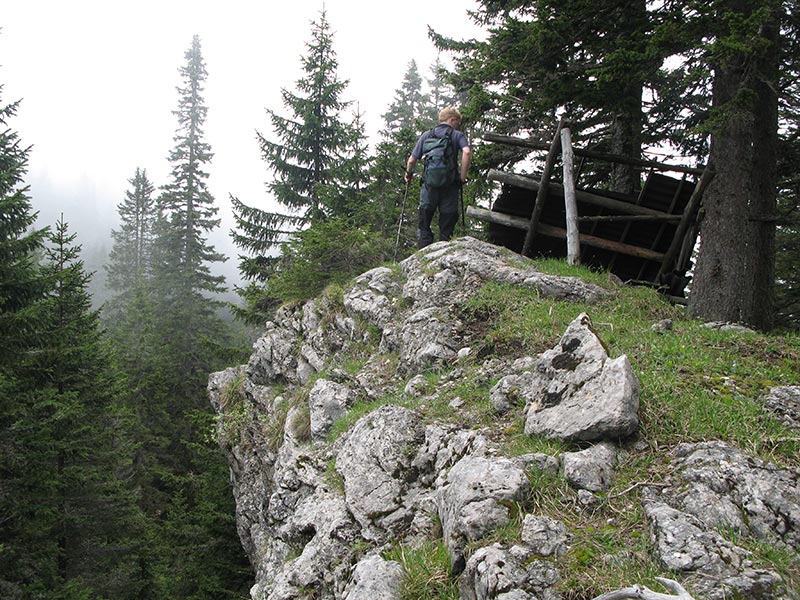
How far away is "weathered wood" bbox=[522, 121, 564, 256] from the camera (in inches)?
343

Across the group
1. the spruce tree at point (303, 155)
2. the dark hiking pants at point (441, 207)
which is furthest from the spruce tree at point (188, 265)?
the dark hiking pants at point (441, 207)

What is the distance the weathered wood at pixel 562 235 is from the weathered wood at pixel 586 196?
67 centimetres

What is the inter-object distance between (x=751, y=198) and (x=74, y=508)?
18347 mm

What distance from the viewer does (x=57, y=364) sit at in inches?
527

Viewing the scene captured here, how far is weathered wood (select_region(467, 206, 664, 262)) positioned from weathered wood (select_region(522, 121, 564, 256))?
0.25m

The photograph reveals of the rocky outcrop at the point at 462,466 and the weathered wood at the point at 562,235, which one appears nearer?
the rocky outcrop at the point at 462,466

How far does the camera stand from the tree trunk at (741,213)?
712 centimetres

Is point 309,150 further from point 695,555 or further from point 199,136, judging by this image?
point 199,136

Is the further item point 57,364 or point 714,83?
point 57,364

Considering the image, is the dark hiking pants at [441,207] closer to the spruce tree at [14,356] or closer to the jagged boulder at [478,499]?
the jagged boulder at [478,499]

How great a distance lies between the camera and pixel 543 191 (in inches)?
350

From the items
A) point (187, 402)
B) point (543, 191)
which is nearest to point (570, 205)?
point (543, 191)

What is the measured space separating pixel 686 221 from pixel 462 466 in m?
7.34

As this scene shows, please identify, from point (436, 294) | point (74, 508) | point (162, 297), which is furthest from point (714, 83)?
point (162, 297)
